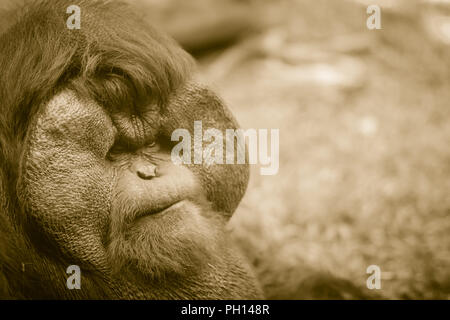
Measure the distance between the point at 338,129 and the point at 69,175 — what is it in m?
3.14

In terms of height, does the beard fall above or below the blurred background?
below

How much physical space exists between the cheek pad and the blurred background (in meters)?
0.62

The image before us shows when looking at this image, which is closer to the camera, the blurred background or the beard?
the beard

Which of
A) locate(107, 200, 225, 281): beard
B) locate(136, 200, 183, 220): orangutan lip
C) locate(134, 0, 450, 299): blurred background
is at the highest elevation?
locate(134, 0, 450, 299): blurred background

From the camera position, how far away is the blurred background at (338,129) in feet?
9.24

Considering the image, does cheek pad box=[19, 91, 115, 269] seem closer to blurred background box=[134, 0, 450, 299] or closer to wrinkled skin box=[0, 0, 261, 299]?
wrinkled skin box=[0, 0, 261, 299]

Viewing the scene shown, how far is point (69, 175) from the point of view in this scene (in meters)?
1.51

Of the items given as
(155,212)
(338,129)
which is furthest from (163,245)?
(338,129)

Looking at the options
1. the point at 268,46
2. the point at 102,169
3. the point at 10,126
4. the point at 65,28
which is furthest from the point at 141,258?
the point at 268,46

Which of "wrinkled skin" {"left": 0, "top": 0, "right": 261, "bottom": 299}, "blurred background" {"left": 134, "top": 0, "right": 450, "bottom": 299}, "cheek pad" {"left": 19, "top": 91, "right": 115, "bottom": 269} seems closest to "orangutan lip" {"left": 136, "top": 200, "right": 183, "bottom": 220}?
"wrinkled skin" {"left": 0, "top": 0, "right": 261, "bottom": 299}

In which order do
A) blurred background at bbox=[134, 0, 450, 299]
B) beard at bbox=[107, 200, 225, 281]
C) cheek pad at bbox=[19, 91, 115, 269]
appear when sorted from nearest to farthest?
cheek pad at bbox=[19, 91, 115, 269] < beard at bbox=[107, 200, 225, 281] < blurred background at bbox=[134, 0, 450, 299]

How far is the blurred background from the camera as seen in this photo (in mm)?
2816

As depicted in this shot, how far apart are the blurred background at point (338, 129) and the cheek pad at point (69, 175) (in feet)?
2.03

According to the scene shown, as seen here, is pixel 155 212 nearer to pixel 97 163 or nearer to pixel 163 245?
pixel 163 245
